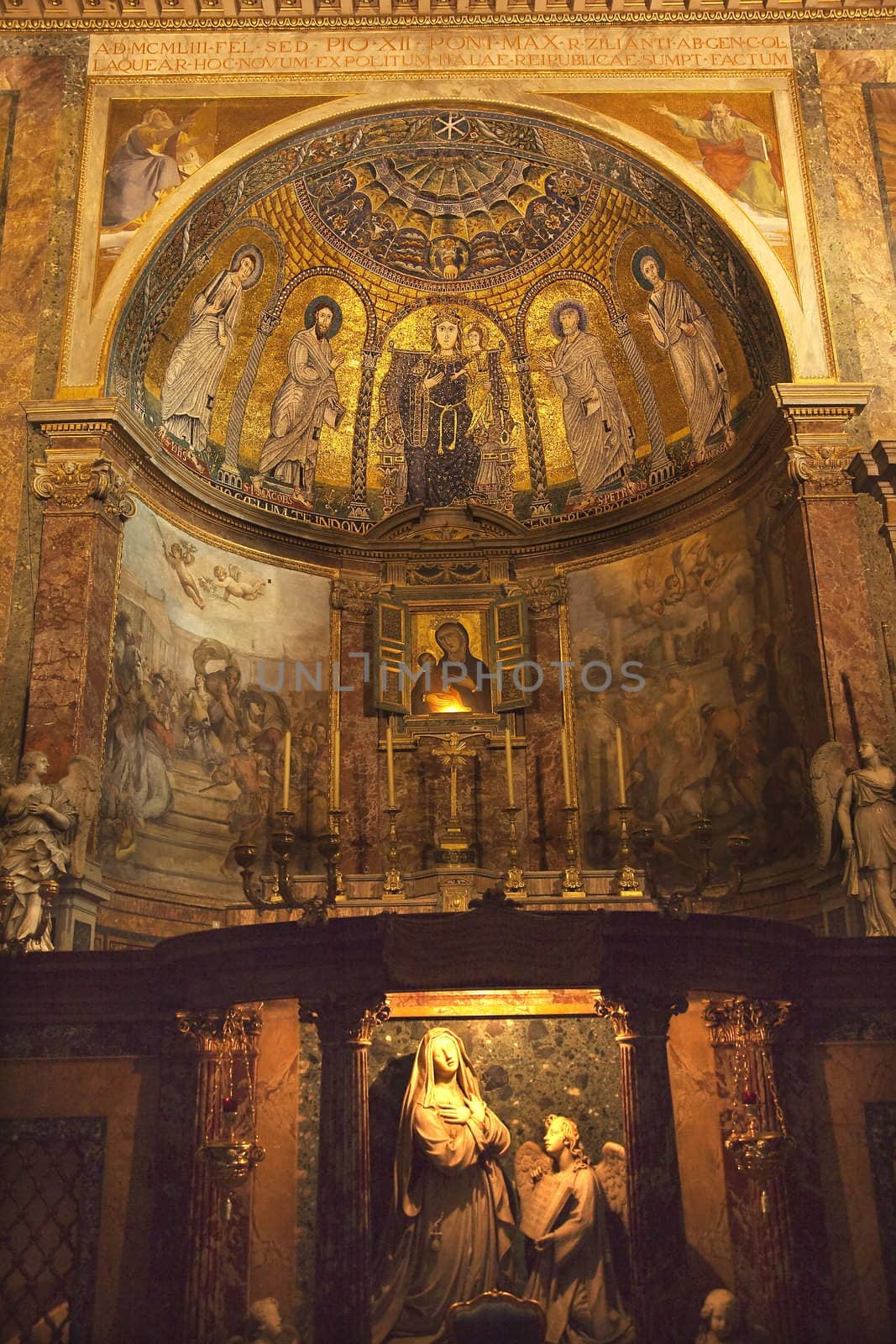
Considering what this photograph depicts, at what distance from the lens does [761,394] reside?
14930 millimetres

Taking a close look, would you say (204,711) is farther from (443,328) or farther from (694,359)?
(694,359)

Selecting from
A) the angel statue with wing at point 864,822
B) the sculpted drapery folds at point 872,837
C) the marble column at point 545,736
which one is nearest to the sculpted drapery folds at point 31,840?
the marble column at point 545,736

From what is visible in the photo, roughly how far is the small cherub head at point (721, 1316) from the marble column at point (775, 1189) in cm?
15

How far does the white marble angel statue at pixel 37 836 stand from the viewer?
11.6 meters

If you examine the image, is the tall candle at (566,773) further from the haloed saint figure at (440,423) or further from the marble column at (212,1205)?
the marble column at (212,1205)

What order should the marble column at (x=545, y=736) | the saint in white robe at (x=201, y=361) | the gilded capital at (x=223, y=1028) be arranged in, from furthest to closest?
the marble column at (x=545, y=736), the saint in white robe at (x=201, y=361), the gilded capital at (x=223, y=1028)

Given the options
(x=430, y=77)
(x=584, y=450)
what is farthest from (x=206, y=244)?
(x=584, y=450)

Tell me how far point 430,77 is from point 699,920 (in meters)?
11.0

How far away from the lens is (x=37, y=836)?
1187 centimetres

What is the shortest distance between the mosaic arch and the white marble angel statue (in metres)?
4.63

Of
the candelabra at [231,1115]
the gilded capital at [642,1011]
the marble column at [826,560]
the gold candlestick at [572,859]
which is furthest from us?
the gold candlestick at [572,859]

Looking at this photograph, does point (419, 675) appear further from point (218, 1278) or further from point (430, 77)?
point (218, 1278)

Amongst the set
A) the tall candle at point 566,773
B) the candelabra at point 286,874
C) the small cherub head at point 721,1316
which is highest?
the tall candle at point 566,773

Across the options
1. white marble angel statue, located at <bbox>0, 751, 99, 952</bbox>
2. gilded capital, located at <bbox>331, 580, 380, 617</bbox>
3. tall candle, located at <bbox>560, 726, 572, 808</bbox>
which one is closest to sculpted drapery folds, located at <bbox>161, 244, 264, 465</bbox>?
gilded capital, located at <bbox>331, 580, 380, 617</bbox>
